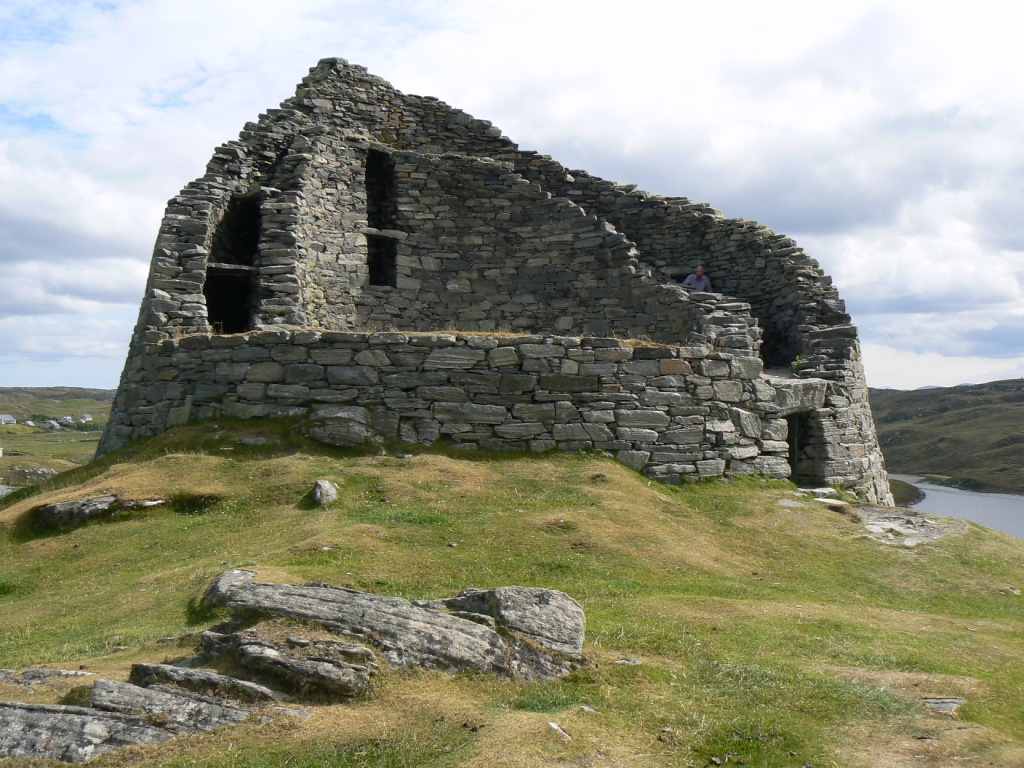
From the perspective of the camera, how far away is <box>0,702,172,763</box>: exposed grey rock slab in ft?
16.5

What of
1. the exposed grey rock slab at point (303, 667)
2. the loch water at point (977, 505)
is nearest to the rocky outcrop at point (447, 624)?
the exposed grey rock slab at point (303, 667)

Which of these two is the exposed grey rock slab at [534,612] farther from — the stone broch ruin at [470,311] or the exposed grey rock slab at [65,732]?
the stone broch ruin at [470,311]

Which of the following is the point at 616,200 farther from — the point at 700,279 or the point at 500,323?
the point at 500,323

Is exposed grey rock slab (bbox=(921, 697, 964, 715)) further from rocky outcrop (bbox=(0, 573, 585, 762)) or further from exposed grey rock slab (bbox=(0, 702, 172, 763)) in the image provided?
exposed grey rock slab (bbox=(0, 702, 172, 763))

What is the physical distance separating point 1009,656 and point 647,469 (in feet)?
25.5

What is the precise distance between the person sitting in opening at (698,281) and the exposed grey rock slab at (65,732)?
18595mm

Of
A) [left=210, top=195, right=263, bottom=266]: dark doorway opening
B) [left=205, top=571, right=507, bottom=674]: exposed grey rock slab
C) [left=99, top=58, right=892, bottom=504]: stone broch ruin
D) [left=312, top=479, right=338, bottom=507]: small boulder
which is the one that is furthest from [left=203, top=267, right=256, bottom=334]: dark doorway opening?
[left=205, top=571, right=507, bottom=674]: exposed grey rock slab

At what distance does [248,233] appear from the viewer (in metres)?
21.1

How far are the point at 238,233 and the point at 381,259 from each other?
3.64 meters

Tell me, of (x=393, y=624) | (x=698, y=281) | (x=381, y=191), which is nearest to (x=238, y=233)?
(x=381, y=191)

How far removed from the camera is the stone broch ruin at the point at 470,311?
1520 cm

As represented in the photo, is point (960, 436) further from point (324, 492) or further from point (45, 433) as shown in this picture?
point (45, 433)

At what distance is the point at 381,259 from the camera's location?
21859mm

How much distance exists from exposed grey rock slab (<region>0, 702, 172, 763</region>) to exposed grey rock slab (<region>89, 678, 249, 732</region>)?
8 cm
